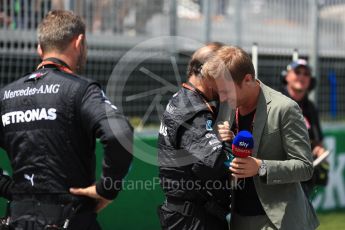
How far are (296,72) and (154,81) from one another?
6.84 ft

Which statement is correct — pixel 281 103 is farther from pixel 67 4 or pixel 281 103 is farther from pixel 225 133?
pixel 67 4

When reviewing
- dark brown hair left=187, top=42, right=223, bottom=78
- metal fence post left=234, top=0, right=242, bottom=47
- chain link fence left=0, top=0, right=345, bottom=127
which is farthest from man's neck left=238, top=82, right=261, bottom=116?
metal fence post left=234, top=0, right=242, bottom=47

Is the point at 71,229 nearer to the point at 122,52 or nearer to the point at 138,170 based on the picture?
the point at 138,170

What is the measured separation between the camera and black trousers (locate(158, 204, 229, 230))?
358 cm

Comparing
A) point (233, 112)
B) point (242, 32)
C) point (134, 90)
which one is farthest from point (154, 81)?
point (233, 112)

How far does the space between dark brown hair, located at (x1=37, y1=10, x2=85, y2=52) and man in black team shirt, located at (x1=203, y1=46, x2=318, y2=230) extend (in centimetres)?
75

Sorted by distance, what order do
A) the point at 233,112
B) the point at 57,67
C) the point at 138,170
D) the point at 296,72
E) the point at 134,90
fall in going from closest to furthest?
the point at 57,67 < the point at 233,112 < the point at 296,72 < the point at 138,170 < the point at 134,90

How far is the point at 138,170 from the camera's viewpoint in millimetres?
6961

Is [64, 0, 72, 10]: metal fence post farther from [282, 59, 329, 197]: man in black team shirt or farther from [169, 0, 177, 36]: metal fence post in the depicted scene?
[282, 59, 329, 197]: man in black team shirt

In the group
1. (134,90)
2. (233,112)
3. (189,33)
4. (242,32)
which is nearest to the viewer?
(233,112)

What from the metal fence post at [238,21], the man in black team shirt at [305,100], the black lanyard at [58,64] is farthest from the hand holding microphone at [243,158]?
the metal fence post at [238,21]

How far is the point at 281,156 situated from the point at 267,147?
0.33 ft

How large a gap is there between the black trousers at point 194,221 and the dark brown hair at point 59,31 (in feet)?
3.67

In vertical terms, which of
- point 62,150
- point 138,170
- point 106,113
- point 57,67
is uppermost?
point 57,67
